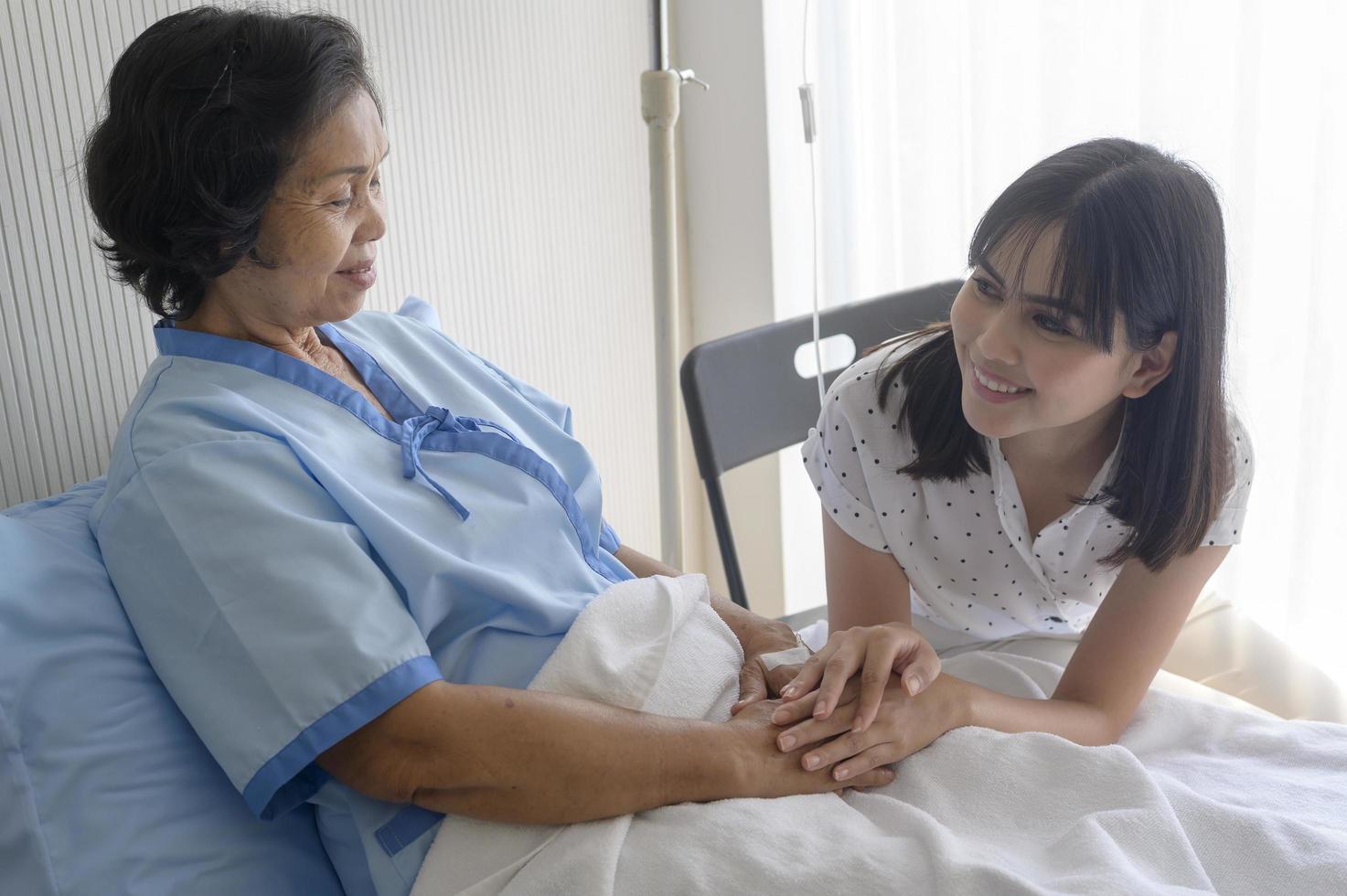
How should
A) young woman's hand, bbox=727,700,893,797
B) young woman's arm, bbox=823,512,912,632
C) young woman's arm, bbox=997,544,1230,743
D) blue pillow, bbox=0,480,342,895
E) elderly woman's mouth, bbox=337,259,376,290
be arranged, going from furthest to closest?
young woman's arm, bbox=823,512,912,632, young woman's arm, bbox=997,544,1230,743, elderly woman's mouth, bbox=337,259,376,290, young woman's hand, bbox=727,700,893,797, blue pillow, bbox=0,480,342,895

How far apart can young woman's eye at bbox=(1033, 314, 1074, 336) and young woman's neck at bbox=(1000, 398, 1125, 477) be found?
0.67 feet

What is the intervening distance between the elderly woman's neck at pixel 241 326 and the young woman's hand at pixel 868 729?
0.62 meters

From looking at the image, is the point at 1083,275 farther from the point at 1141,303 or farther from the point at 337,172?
the point at 337,172

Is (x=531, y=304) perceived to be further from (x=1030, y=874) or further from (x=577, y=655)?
(x=1030, y=874)

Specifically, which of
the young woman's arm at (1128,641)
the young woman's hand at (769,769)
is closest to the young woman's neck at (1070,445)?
the young woman's arm at (1128,641)

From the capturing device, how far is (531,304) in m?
2.01

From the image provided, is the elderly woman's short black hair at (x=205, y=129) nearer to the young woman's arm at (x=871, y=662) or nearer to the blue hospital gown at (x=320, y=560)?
the blue hospital gown at (x=320, y=560)

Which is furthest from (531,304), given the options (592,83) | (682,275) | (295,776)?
(295,776)

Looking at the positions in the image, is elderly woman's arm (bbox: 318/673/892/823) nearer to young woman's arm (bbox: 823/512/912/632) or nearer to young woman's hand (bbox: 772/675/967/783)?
young woman's hand (bbox: 772/675/967/783)

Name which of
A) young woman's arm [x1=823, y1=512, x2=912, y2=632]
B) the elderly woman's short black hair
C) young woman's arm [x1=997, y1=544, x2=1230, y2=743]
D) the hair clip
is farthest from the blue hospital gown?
young woman's arm [x1=997, y1=544, x2=1230, y2=743]

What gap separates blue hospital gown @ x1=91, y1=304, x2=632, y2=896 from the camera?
3.09 feet

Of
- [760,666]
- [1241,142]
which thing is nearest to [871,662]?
[760,666]

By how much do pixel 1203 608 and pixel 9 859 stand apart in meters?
1.50

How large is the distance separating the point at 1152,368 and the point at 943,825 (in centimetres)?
55
